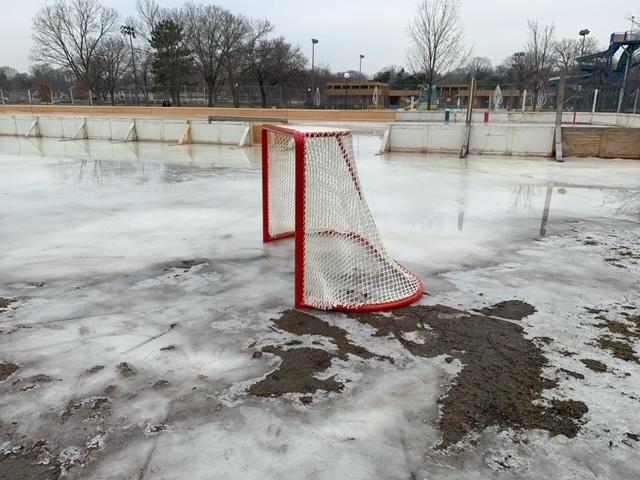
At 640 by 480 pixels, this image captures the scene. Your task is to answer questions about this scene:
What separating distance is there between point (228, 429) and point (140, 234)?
483 centimetres

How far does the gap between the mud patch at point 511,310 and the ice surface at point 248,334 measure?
12 centimetres

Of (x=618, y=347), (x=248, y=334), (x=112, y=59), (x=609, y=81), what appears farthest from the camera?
(x=112, y=59)

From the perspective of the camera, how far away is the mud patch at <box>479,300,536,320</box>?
4566 millimetres

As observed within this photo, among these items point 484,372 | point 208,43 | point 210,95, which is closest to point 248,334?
point 484,372

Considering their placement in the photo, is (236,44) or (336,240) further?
(236,44)

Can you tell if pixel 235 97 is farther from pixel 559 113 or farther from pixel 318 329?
pixel 318 329

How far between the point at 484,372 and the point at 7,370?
11.2 feet

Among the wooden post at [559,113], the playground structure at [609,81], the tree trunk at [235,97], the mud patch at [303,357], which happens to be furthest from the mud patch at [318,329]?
the tree trunk at [235,97]

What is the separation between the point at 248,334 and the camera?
4.16 m

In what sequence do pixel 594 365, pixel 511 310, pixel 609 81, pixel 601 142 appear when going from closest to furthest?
pixel 594 365 < pixel 511 310 < pixel 601 142 < pixel 609 81

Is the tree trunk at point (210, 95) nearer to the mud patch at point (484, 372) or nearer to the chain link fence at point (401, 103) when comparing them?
the chain link fence at point (401, 103)

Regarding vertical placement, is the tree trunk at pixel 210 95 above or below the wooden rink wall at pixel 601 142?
above

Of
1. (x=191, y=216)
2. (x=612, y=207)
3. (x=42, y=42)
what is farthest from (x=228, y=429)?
(x=42, y=42)

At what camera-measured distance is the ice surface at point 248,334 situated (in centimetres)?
276
